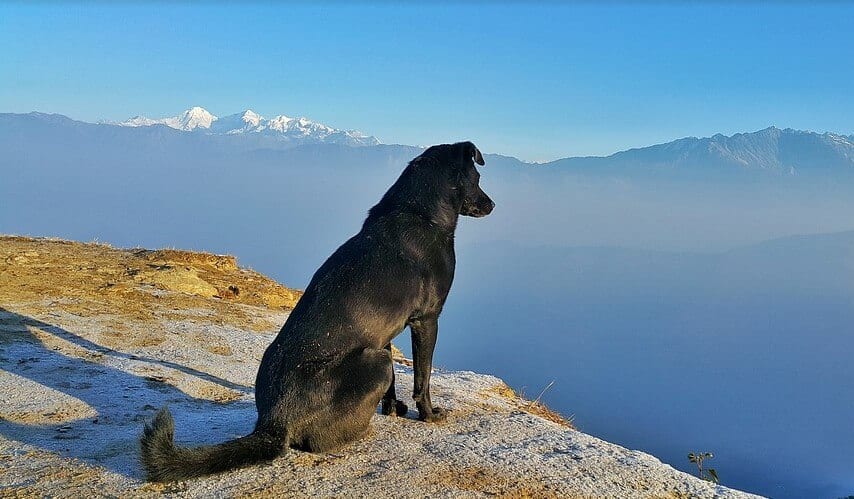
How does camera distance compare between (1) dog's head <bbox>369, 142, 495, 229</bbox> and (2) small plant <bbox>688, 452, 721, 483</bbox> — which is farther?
(2) small plant <bbox>688, 452, 721, 483</bbox>

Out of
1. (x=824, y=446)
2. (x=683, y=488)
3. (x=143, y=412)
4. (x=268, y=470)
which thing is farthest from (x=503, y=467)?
(x=824, y=446)

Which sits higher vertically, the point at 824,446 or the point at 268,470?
the point at 268,470

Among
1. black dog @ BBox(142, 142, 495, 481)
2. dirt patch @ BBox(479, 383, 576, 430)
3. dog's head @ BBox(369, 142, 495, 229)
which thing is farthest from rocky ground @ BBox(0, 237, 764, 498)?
dog's head @ BBox(369, 142, 495, 229)

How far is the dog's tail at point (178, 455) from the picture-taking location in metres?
3.97

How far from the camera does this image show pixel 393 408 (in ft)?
19.0

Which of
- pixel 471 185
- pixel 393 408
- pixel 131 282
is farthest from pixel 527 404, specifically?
pixel 131 282

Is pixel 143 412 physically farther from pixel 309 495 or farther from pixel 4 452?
pixel 309 495

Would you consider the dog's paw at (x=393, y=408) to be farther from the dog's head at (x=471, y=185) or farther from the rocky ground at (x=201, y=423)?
the dog's head at (x=471, y=185)

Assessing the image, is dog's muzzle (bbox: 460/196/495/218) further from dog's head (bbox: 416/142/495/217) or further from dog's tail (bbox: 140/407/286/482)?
dog's tail (bbox: 140/407/286/482)

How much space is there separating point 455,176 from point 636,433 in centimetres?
19174

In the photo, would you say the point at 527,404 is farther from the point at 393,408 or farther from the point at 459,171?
the point at 459,171

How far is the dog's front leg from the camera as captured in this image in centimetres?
527

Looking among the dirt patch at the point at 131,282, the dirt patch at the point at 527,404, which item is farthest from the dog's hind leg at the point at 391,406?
the dirt patch at the point at 131,282

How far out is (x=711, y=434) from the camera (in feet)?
641
